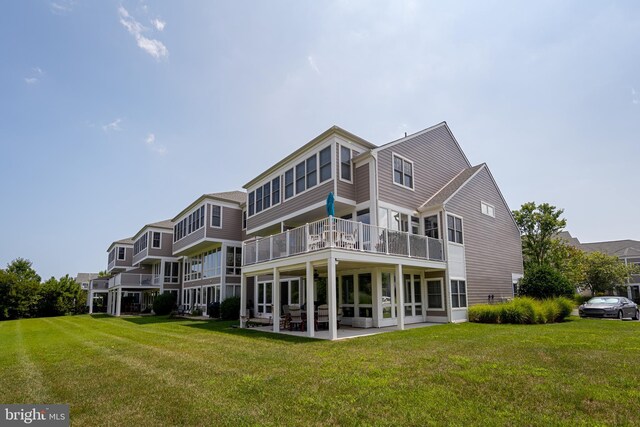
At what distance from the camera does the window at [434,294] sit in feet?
55.8

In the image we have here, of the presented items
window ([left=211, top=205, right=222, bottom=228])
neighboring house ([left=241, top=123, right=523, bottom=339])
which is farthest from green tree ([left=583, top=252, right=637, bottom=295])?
window ([left=211, top=205, right=222, bottom=228])

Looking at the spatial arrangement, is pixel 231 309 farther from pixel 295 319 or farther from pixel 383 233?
pixel 383 233

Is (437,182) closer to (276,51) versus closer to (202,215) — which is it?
(276,51)

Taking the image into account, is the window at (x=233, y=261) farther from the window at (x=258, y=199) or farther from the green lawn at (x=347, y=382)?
the green lawn at (x=347, y=382)

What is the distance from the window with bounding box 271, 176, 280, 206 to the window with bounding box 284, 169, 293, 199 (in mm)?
863

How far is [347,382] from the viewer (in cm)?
627

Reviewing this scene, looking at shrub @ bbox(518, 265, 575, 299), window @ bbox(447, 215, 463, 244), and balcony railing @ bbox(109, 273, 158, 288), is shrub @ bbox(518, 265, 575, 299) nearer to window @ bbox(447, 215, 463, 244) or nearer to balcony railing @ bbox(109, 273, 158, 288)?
window @ bbox(447, 215, 463, 244)

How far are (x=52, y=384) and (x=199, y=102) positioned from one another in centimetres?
1248

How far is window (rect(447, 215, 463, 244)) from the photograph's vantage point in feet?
57.2

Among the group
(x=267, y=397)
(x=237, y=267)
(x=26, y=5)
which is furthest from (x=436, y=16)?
(x=237, y=267)

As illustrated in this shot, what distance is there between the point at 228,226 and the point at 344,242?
1577 centimetres

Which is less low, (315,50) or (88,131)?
(315,50)

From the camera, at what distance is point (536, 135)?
17266 millimetres

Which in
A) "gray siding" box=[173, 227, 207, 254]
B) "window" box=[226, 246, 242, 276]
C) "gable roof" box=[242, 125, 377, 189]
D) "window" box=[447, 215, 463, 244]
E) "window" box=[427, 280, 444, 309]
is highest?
"gable roof" box=[242, 125, 377, 189]
